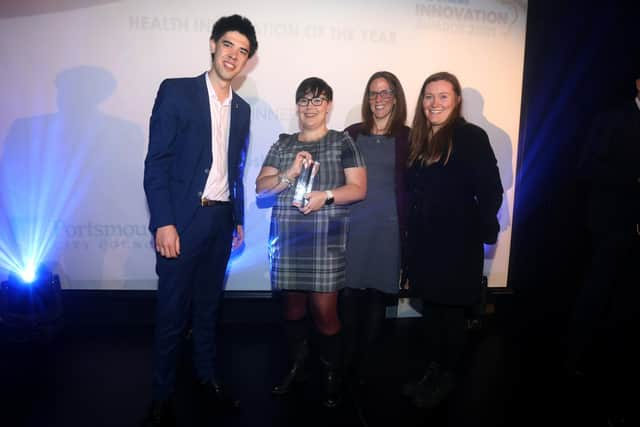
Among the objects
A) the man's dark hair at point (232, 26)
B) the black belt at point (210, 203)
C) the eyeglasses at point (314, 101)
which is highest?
the man's dark hair at point (232, 26)

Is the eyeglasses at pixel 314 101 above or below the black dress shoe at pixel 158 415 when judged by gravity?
above

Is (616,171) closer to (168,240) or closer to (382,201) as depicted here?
(382,201)

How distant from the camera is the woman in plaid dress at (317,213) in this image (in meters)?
1.88

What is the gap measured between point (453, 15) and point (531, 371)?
268cm

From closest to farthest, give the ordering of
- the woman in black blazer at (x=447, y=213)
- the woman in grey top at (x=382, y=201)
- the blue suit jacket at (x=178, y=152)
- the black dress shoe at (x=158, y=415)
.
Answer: the blue suit jacket at (x=178, y=152) < the black dress shoe at (x=158, y=415) < the woman in black blazer at (x=447, y=213) < the woman in grey top at (x=382, y=201)

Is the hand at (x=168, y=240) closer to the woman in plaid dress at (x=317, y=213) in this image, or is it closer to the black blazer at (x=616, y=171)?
the woman in plaid dress at (x=317, y=213)

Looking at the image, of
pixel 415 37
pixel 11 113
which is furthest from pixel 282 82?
pixel 11 113

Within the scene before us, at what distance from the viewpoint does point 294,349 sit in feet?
6.79

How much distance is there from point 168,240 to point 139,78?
1.73m

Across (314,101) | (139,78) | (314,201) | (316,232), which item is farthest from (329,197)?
(139,78)

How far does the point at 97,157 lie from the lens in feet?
9.23

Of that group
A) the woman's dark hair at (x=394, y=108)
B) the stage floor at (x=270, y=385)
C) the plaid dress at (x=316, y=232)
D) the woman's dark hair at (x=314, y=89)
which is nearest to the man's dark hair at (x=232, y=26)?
the woman's dark hair at (x=314, y=89)

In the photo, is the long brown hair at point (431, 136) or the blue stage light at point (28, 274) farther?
the blue stage light at point (28, 274)

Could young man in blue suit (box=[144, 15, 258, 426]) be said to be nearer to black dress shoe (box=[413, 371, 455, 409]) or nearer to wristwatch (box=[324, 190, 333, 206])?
wristwatch (box=[324, 190, 333, 206])
